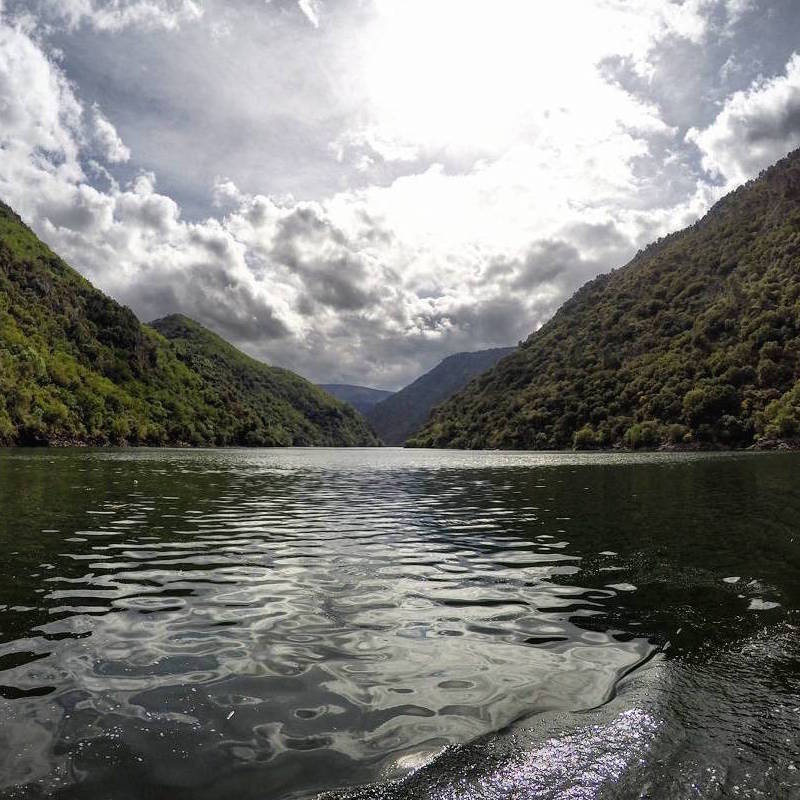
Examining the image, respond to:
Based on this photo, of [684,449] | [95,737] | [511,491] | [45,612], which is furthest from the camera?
[684,449]

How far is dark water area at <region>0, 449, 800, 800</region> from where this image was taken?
6.66m

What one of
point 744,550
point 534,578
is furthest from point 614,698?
point 744,550

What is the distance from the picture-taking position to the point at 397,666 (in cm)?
1034

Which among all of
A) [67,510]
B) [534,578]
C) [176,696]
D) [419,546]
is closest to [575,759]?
[176,696]

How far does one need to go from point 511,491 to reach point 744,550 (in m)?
27.6

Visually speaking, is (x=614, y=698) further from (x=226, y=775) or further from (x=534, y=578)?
(x=534, y=578)

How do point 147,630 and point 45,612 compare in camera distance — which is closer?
point 147,630

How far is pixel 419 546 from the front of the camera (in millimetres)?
23172

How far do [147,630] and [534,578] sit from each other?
11340mm

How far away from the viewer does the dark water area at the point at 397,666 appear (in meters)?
6.66

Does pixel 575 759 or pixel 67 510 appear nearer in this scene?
pixel 575 759

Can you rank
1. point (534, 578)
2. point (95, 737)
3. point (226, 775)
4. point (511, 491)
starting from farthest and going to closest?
point (511, 491) < point (534, 578) < point (95, 737) < point (226, 775)

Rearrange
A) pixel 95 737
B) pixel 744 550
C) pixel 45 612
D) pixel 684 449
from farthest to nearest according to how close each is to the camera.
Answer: pixel 684 449, pixel 744 550, pixel 45 612, pixel 95 737

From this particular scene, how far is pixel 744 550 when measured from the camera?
71.8 feet
